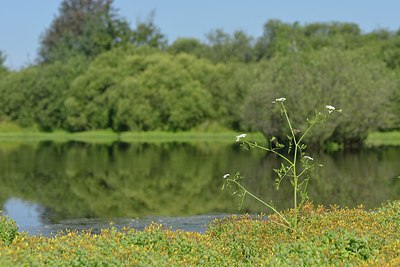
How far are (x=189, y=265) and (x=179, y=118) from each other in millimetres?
82851

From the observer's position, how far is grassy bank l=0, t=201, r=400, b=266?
38.0ft

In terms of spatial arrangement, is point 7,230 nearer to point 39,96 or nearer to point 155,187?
point 155,187

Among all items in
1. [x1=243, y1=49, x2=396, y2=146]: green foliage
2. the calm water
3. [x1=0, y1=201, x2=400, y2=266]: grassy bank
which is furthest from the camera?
[x1=243, y1=49, x2=396, y2=146]: green foliage

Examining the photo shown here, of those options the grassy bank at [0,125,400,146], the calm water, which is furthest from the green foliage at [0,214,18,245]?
the grassy bank at [0,125,400,146]

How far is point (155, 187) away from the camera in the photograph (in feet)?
123

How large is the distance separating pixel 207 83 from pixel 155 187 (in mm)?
61870

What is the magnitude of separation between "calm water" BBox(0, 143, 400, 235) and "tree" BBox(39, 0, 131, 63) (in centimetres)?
6197

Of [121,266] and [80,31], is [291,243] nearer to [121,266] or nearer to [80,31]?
[121,266]

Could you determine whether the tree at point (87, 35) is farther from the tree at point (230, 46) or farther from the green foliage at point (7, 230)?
the green foliage at point (7, 230)

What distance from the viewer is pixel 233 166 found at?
4859 cm

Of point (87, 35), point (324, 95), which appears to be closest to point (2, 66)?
point (87, 35)

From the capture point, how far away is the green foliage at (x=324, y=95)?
6757 centimetres

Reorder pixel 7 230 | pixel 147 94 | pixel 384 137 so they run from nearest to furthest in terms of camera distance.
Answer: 1. pixel 7 230
2. pixel 384 137
3. pixel 147 94

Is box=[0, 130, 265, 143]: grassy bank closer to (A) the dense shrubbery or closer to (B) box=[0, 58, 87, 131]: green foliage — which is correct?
(B) box=[0, 58, 87, 131]: green foliage
